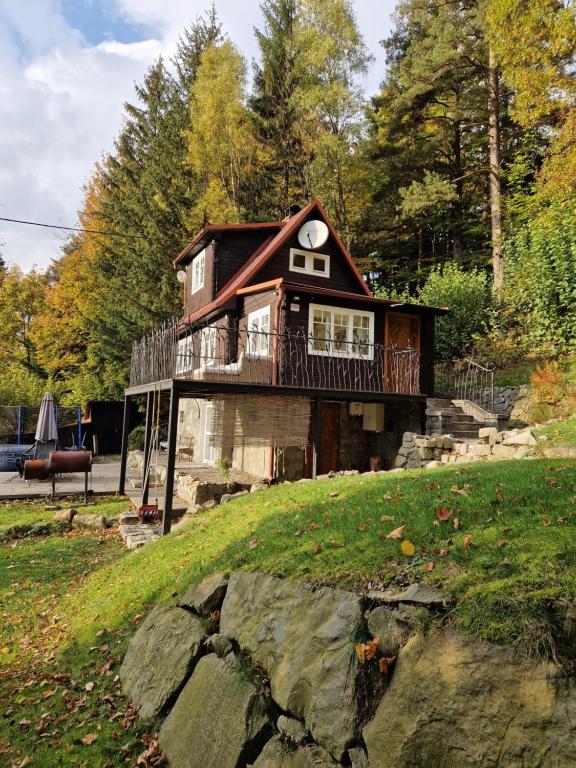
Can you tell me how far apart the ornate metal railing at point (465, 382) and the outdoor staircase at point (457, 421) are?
0.91 m

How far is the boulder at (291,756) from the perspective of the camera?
8.96 feet

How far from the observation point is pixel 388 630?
9.68 ft

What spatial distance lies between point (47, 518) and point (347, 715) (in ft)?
32.3

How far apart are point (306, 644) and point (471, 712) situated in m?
1.20

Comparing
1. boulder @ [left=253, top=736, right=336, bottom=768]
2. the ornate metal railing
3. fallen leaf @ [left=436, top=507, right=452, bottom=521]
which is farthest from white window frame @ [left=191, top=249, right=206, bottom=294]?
boulder @ [left=253, top=736, right=336, bottom=768]

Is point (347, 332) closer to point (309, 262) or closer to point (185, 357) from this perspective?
point (309, 262)

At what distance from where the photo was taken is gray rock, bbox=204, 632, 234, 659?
3781 mm

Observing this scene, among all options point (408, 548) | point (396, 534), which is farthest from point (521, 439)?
point (408, 548)

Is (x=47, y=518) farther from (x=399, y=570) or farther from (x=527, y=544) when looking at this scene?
(x=527, y=544)

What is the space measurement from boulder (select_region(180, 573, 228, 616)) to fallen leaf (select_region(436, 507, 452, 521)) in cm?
210

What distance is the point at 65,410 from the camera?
88.1ft

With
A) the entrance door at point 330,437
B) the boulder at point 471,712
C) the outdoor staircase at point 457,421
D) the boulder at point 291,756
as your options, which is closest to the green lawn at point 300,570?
the boulder at point 471,712

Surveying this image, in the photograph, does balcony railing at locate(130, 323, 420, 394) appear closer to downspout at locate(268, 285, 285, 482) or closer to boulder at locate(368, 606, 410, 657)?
downspout at locate(268, 285, 285, 482)

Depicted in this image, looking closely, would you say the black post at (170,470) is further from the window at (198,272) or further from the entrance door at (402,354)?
the window at (198,272)
